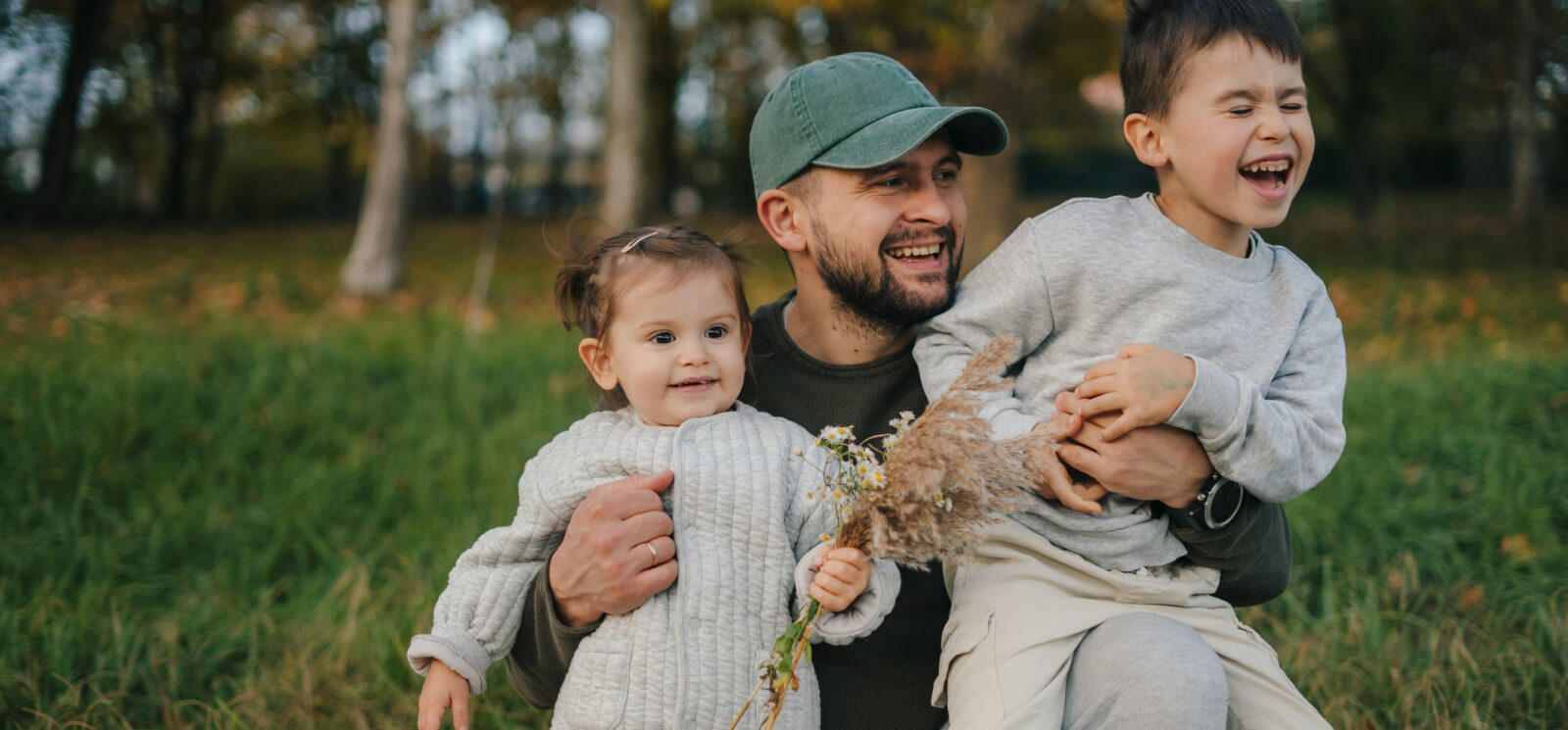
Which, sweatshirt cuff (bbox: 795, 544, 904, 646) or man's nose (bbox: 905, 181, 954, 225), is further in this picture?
man's nose (bbox: 905, 181, 954, 225)

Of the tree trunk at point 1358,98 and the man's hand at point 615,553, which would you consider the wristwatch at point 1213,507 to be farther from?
the tree trunk at point 1358,98

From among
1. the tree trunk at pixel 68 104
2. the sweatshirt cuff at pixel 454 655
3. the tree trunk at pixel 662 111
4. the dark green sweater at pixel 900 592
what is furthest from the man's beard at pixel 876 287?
the tree trunk at pixel 68 104

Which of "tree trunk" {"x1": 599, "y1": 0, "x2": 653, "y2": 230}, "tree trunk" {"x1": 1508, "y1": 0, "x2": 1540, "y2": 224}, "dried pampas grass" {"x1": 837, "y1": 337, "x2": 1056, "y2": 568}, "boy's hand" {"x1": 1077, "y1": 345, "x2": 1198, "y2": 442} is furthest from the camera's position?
"tree trunk" {"x1": 599, "y1": 0, "x2": 653, "y2": 230}

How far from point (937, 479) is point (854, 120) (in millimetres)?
1101

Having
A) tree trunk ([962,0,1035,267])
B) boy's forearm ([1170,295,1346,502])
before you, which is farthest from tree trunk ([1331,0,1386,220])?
boy's forearm ([1170,295,1346,502])

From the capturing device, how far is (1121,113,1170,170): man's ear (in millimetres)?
2309

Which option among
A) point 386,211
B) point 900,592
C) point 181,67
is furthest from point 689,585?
point 181,67

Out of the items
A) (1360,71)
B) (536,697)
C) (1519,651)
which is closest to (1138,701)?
(536,697)

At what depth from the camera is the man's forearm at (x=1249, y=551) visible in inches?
83.1

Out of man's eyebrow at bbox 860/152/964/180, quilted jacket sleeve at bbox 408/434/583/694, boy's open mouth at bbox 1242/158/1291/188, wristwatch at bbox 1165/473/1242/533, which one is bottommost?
quilted jacket sleeve at bbox 408/434/583/694

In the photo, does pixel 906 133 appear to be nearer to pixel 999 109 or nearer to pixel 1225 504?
pixel 1225 504

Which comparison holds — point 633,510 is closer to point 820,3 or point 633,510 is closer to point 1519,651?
point 1519,651

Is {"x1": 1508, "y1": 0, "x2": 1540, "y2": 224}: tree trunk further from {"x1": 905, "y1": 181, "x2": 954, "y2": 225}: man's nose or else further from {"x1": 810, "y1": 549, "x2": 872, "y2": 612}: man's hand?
{"x1": 810, "y1": 549, "x2": 872, "y2": 612}: man's hand

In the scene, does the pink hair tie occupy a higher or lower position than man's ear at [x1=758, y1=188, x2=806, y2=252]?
lower
